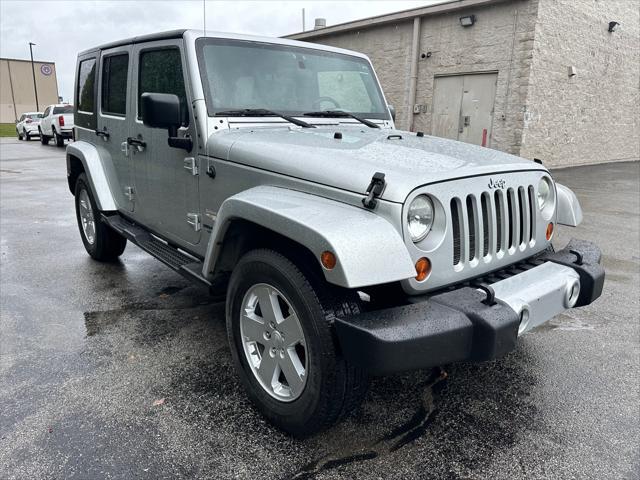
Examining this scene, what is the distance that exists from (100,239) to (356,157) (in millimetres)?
3583

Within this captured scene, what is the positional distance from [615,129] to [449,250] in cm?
1839

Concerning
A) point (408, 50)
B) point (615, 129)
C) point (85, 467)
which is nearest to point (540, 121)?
point (408, 50)

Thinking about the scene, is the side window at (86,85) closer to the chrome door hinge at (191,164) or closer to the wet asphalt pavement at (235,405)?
the wet asphalt pavement at (235,405)

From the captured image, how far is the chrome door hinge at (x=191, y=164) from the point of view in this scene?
3.12m

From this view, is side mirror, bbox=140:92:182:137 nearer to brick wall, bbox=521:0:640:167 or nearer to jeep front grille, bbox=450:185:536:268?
jeep front grille, bbox=450:185:536:268

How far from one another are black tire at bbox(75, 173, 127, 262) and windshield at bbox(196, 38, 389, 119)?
7.44ft

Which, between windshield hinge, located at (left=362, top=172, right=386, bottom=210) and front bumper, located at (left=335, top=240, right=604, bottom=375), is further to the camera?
windshield hinge, located at (left=362, top=172, right=386, bottom=210)

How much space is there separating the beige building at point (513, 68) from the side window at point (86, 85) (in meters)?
10.5

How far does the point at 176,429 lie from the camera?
248 cm

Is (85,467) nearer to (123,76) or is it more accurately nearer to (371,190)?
(371,190)

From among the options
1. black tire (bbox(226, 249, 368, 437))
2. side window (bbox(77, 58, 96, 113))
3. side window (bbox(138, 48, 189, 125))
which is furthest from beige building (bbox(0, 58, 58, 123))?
black tire (bbox(226, 249, 368, 437))

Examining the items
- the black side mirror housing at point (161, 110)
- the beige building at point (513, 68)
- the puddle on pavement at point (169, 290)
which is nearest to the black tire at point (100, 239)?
the puddle on pavement at point (169, 290)

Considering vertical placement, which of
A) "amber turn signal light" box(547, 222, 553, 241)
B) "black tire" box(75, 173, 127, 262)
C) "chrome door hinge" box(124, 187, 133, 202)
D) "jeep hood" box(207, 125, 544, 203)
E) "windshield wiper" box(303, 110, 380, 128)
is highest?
"windshield wiper" box(303, 110, 380, 128)

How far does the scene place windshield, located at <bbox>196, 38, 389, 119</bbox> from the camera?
124 inches
